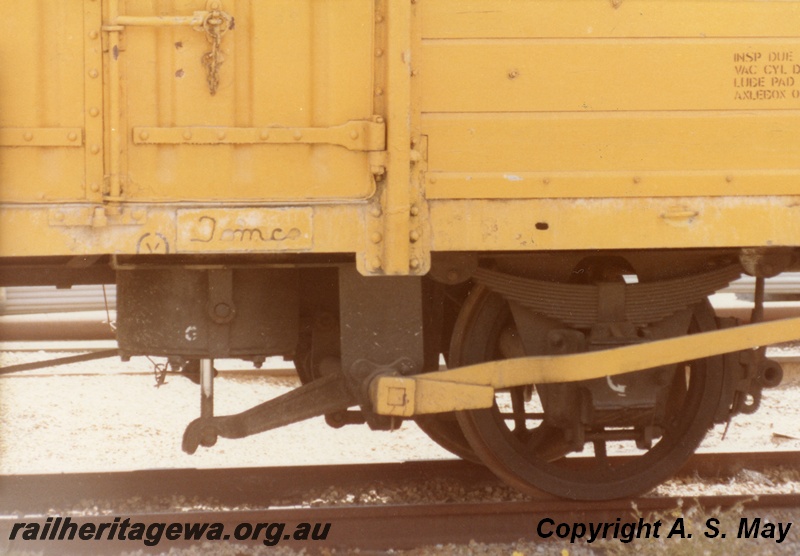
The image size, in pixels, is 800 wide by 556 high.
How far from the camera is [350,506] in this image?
4.33 metres

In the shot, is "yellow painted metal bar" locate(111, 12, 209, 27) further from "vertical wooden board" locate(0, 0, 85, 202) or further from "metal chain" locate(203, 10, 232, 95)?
"vertical wooden board" locate(0, 0, 85, 202)

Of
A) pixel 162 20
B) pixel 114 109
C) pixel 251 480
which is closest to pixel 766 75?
pixel 162 20

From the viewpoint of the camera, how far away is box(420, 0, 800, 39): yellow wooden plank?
3.63m

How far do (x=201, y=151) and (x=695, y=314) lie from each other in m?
2.56

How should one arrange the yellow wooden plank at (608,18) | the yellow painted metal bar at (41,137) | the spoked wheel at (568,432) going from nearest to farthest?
the yellow painted metal bar at (41,137) < the yellow wooden plank at (608,18) < the spoked wheel at (568,432)

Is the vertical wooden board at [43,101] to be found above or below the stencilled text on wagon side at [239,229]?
above

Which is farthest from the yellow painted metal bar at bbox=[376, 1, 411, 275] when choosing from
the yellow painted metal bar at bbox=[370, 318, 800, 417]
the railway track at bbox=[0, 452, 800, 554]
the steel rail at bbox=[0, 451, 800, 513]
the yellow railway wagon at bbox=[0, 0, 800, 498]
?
the steel rail at bbox=[0, 451, 800, 513]

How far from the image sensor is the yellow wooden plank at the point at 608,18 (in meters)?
3.63

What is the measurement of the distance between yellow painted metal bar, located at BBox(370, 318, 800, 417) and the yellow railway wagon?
0.03ft

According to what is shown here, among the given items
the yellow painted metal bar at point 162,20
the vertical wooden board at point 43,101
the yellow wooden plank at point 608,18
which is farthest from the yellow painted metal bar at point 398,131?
the vertical wooden board at point 43,101

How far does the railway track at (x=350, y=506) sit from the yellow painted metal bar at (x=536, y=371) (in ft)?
2.50

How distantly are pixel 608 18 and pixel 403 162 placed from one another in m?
1.09

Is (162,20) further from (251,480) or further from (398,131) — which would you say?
(251,480)

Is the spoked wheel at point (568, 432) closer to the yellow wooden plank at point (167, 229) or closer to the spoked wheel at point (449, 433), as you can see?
the spoked wheel at point (449, 433)
